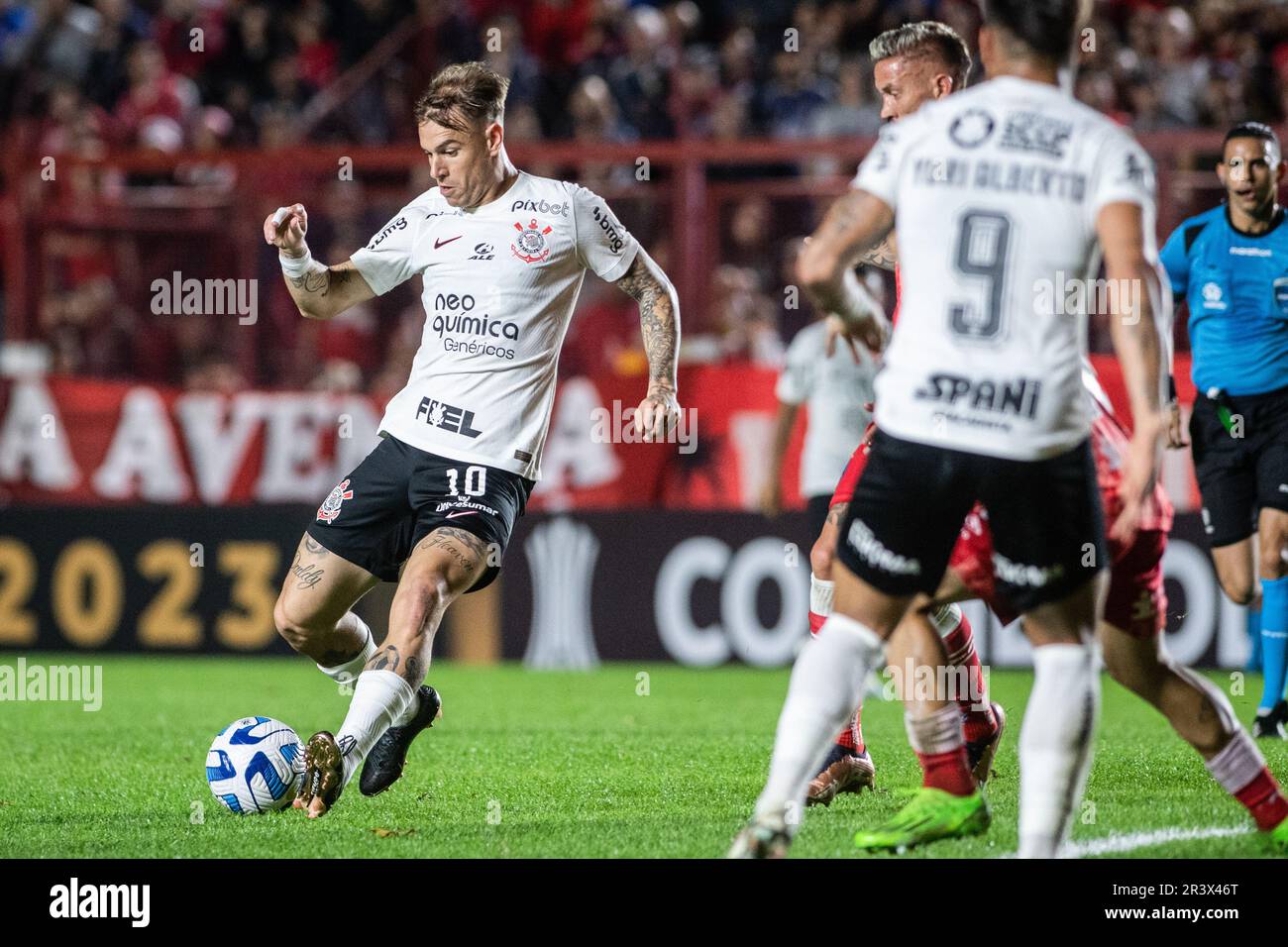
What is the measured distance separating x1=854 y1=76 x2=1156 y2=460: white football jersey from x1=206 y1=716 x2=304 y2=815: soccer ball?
267 centimetres

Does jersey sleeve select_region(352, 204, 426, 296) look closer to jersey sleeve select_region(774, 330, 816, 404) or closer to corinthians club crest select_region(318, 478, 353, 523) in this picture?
corinthians club crest select_region(318, 478, 353, 523)

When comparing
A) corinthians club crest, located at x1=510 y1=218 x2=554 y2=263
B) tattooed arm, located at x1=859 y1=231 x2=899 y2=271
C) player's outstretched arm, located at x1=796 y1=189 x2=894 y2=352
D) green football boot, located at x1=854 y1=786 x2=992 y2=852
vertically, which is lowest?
green football boot, located at x1=854 y1=786 x2=992 y2=852

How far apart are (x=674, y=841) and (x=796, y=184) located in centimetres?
757

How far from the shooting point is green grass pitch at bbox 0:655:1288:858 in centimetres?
539

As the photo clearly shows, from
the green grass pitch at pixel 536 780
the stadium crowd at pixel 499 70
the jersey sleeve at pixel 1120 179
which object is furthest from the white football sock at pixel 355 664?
the stadium crowd at pixel 499 70

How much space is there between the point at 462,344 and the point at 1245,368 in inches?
160

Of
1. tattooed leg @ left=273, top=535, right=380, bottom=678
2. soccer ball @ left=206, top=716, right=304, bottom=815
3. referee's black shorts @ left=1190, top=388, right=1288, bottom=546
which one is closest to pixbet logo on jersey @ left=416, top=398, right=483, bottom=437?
tattooed leg @ left=273, top=535, right=380, bottom=678

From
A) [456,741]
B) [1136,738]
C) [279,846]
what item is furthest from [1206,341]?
[279,846]

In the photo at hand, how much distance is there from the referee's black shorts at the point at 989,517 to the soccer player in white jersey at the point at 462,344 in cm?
169

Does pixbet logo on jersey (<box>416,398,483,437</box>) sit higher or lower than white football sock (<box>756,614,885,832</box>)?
higher

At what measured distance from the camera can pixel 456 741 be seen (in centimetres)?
813

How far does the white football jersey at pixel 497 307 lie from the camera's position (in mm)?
6270

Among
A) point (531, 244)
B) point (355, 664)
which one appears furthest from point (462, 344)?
point (355, 664)

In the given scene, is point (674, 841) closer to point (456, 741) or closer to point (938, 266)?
point (938, 266)
